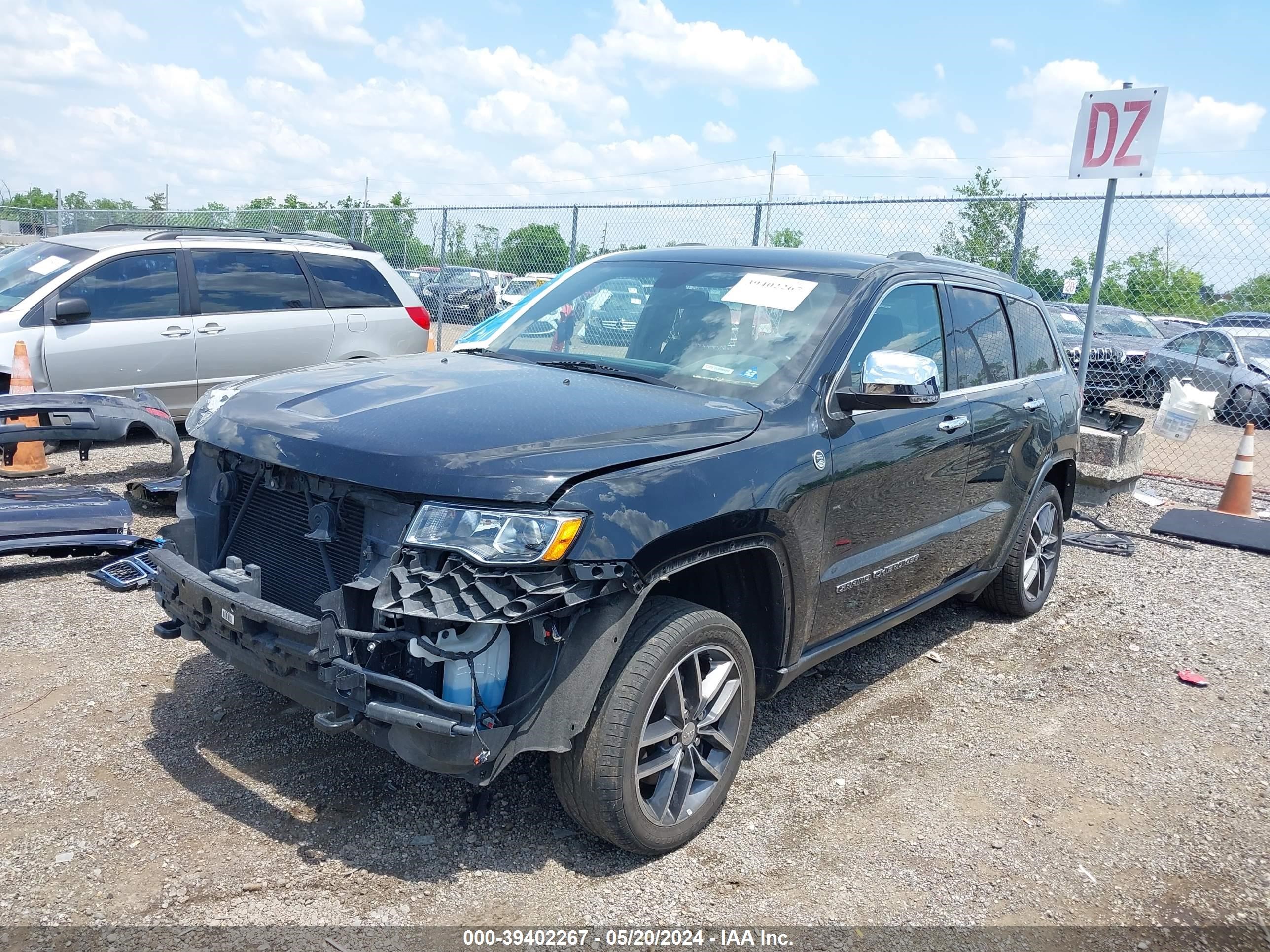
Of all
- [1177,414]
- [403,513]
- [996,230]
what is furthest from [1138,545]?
[403,513]

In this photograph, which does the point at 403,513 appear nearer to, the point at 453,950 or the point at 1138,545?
the point at 453,950

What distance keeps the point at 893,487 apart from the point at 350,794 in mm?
2314

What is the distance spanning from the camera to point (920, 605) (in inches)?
181

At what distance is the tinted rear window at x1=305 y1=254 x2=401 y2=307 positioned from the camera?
29.9 ft

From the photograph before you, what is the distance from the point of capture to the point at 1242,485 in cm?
864

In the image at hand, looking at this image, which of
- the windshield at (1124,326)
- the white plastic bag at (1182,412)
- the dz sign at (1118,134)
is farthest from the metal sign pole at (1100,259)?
the windshield at (1124,326)

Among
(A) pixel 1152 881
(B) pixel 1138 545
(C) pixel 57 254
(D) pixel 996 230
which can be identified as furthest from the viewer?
(D) pixel 996 230

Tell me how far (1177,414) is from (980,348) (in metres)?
5.38

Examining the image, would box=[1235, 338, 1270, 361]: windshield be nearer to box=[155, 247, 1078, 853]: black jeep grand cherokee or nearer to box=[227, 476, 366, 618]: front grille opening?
box=[155, 247, 1078, 853]: black jeep grand cherokee

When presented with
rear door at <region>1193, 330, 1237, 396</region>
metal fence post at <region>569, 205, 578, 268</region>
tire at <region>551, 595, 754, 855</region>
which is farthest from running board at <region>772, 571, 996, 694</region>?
rear door at <region>1193, 330, 1237, 396</region>

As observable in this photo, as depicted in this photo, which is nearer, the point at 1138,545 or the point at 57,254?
the point at 1138,545

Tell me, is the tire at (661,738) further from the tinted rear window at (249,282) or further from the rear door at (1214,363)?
the rear door at (1214,363)

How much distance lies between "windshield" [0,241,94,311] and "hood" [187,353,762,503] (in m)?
5.56

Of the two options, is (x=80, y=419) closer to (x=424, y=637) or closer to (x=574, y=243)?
(x=424, y=637)
